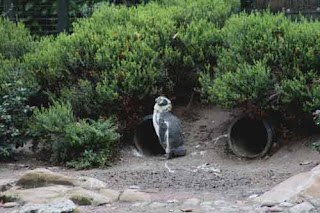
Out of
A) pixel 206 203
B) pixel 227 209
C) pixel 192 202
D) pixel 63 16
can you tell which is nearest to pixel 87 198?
pixel 192 202

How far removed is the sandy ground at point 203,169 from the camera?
7.26 metres

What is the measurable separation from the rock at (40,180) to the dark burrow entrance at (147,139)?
7.54 ft

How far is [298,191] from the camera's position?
654cm

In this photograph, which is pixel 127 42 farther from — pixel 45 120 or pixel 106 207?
pixel 106 207

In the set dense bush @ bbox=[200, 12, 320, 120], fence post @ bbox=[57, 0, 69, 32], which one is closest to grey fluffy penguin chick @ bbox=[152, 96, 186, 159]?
dense bush @ bbox=[200, 12, 320, 120]

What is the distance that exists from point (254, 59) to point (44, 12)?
642 centimetres

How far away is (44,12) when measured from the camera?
14.2 meters

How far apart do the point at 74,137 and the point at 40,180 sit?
4.56 ft

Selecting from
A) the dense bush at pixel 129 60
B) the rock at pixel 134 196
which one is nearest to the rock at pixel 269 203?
the rock at pixel 134 196

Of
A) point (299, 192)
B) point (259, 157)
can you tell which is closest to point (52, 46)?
point (259, 157)

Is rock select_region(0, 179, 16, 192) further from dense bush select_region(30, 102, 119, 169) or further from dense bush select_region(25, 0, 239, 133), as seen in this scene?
dense bush select_region(25, 0, 239, 133)

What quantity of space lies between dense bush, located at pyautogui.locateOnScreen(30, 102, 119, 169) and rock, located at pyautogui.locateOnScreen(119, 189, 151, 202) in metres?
1.75

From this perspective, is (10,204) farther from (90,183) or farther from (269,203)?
(269,203)

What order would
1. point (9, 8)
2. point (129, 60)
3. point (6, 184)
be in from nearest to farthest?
point (6, 184) < point (129, 60) < point (9, 8)
